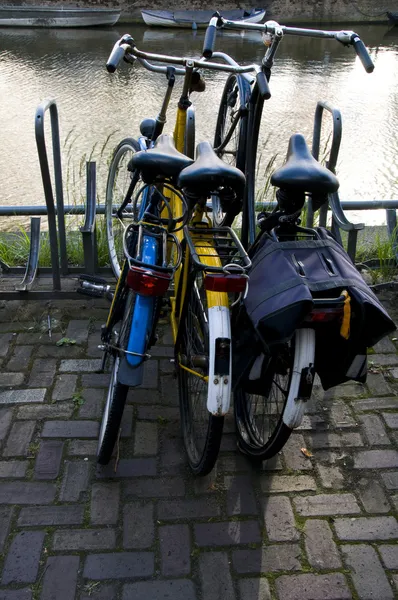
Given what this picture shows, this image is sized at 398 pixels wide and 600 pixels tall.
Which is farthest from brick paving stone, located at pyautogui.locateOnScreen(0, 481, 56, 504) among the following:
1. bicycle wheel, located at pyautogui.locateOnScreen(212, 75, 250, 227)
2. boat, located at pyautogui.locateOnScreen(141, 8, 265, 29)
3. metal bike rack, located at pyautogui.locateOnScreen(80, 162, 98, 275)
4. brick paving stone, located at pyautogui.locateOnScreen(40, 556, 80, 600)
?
boat, located at pyautogui.locateOnScreen(141, 8, 265, 29)

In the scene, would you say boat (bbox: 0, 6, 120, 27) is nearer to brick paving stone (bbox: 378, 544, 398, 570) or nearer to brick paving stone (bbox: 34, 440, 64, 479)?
brick paving stone (bbox: 34, 440, 64, 479)

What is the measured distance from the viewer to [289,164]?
7.79 feet

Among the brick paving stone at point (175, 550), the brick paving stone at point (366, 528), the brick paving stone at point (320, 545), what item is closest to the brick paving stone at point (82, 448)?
the brick paving stone at point (175, 550)

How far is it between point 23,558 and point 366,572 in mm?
1283

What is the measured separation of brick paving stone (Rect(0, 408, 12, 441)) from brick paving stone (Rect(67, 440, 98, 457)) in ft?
1.06

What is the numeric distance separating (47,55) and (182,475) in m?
15.0

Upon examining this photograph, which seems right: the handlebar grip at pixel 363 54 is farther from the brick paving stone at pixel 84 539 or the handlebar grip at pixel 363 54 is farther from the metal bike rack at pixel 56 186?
the brick paving stone at pixel 84 539

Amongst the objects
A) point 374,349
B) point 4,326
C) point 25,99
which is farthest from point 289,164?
point 25,99

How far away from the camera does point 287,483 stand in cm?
262

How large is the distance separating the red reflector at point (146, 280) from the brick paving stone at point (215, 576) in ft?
3.37

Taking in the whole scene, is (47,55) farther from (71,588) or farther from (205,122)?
(71,588)

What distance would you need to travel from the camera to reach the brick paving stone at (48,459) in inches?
103

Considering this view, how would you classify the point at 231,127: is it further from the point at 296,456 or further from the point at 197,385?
the point at 296,456

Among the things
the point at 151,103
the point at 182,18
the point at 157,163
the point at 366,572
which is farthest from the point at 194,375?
the point at 182,18
